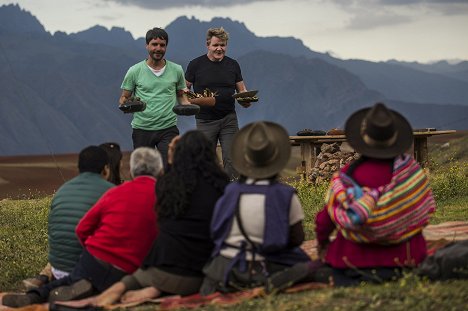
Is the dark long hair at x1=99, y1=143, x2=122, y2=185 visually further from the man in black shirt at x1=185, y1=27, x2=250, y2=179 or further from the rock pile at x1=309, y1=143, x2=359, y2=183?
the rock pile at x1=309, y1=143, x2=359, y2=183

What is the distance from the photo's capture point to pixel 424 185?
654 centimetres

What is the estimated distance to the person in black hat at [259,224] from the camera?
21.4 ft

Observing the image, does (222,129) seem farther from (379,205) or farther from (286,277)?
(379,205)

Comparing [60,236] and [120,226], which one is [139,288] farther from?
[60,236]

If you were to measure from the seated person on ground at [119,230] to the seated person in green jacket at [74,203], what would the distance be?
16.6 inches

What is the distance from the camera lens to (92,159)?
25.5ft

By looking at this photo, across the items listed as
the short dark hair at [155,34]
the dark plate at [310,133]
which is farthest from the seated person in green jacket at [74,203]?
the dark plate at [310,133]

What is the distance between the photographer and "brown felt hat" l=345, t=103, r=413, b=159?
6480 millimetres

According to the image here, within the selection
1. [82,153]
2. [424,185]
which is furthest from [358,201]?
[82,153]

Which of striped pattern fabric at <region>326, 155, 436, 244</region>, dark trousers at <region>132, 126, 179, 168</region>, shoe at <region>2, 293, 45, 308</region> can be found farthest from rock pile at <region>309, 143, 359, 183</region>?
striped pattern fabric at <region>326, 155, 436, 244</region>

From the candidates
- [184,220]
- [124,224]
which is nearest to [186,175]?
[184,220]

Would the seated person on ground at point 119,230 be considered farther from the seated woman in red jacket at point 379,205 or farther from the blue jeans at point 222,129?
the blue jeans at point 222,129

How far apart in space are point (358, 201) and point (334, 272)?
0.68 meters

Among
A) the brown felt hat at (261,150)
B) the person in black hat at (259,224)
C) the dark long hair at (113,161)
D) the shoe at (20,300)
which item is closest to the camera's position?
the person in black hat at (259,224)
